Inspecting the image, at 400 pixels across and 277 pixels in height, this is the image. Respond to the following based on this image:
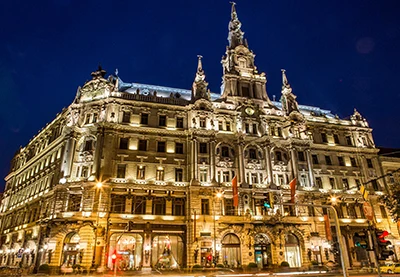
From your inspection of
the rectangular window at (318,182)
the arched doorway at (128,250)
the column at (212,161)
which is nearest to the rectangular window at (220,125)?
the column at (212,161)

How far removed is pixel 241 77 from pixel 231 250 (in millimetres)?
28989

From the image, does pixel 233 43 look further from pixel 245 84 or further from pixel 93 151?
pixel 93 151

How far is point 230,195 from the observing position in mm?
45312

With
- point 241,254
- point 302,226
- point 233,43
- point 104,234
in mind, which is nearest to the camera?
point 104,234

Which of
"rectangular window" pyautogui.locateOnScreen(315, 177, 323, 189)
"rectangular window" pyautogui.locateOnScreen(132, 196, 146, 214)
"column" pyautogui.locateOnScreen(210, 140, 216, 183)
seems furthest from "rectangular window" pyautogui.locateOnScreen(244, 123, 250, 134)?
"rectangular window" pyautogui.locateOnScreen(132, 196, 146, 214)

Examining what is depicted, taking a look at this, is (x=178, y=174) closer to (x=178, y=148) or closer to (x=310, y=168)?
(x=178, y=148)

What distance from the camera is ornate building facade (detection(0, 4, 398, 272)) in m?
40.5

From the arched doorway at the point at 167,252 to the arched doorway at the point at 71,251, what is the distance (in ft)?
29.8

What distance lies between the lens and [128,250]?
132ft

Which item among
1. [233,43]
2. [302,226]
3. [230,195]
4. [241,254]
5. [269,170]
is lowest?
[241,254]

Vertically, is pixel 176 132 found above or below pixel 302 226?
above

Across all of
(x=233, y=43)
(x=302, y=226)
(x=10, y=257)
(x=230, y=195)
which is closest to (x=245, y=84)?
(x=233, y=43)

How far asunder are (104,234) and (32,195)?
2263 centimetres

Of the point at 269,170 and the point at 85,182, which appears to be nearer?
the point at 85,182
